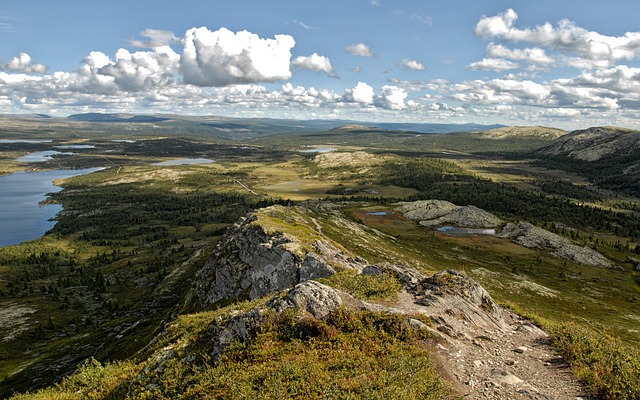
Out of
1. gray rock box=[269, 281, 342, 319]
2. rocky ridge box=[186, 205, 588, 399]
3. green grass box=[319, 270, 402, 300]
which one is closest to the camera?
rocky ridge box=[186, 205, 588, 399]

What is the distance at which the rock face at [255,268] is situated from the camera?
65.2 metres

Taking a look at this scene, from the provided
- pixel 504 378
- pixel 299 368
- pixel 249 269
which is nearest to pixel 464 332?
pixel 504 378

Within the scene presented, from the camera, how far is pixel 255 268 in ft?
244

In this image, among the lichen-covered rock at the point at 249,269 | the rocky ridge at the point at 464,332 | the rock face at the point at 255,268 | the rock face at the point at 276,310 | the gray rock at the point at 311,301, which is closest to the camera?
the rocky ridge at the point at 464,332

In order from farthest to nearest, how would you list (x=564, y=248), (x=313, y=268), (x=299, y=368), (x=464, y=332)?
(x=564, y=248)
(x=313, y=268)
(x=464, y=332)
(x=299, y=368)

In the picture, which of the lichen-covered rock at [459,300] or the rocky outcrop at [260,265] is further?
the rocky outcrop at [260,265]

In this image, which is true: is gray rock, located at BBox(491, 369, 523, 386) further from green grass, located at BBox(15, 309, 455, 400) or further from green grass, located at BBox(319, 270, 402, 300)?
green grass, located at BBox(319, 270, 402, 300)

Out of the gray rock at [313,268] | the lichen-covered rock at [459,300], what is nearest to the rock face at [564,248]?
the gray rock at [313,268]

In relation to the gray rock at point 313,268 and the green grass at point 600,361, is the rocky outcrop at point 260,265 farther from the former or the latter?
the green grass at point 600,361

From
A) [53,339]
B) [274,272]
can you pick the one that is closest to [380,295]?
[274,272]

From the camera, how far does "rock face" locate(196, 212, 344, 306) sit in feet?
214

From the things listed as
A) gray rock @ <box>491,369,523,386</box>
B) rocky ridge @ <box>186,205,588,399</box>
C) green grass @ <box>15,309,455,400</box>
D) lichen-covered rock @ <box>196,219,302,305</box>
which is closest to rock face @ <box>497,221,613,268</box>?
lichen-covered rock @ <box>196,219,302,305</box>

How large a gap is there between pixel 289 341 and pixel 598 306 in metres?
127

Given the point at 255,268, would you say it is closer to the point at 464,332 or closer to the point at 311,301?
the point at 311,301
